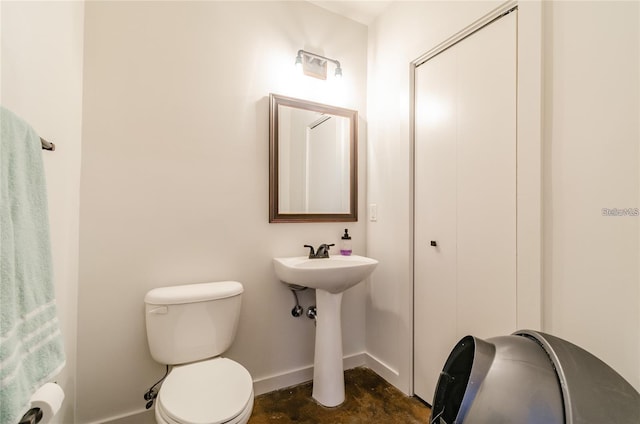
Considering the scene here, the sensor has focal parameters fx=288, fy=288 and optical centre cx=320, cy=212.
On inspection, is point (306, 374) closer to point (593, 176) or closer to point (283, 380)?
point (283, 380)

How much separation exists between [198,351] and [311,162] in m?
1.25

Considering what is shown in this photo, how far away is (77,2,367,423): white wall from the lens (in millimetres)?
1394

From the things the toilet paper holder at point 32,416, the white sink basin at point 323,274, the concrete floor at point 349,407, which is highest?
the white sink basin at point 323,274

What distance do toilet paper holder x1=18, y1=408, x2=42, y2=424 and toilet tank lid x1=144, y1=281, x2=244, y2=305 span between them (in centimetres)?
74

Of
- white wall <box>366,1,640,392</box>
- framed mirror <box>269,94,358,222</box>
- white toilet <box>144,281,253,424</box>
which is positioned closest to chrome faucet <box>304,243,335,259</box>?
framed mirror <box>269,94,358,222</box>

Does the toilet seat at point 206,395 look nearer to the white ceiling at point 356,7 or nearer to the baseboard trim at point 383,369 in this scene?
the baseboard trim at point 383,369

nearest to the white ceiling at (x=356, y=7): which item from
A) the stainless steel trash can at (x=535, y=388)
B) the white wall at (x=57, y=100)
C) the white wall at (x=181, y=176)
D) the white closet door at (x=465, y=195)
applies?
the white wall at (x=181, y=176)

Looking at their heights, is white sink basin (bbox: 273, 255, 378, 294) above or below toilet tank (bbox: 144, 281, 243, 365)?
above

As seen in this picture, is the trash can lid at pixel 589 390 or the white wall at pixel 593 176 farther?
the white wall at pixel 593 176

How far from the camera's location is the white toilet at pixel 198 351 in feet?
3.44

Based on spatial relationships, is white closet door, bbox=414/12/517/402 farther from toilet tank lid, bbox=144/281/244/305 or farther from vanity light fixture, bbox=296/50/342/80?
toilet tank lid, bbox=144/281/244/305

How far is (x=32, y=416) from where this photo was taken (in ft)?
1.94

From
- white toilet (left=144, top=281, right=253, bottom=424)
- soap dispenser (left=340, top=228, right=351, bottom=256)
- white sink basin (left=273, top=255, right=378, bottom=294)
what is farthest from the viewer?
soap dispenser (left=340, top=228, right=351, bottom=256)

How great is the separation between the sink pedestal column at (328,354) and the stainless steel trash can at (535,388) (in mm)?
975
